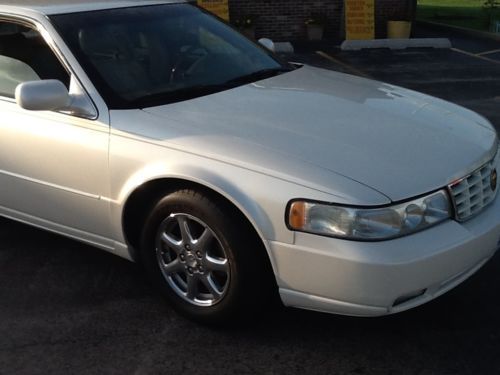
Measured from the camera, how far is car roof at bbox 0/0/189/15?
12.7 feet

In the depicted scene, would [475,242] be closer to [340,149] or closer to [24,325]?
[340,149]

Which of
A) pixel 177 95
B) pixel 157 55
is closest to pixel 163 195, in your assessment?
pixel 177 95

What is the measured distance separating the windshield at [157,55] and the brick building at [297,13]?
34.2ft

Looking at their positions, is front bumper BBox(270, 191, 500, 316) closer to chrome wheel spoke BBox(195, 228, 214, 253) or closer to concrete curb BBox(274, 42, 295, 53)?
chrome wheel spoke BBox(195, 228, 214, 253)

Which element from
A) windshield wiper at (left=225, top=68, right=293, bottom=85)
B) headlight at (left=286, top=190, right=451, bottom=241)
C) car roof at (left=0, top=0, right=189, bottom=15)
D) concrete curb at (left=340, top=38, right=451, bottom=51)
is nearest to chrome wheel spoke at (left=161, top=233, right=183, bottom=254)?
headlight at (left=286, top=190, right=451, bottom=241)

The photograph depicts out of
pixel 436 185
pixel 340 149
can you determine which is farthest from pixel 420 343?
pixel 340 149

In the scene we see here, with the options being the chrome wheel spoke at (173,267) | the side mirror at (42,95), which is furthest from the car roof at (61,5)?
the chrome wheel spoke at (173,267)

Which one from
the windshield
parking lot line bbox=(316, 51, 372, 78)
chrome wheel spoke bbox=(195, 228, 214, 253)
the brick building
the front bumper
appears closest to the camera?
the front bumper

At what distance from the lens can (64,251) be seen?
4.29m

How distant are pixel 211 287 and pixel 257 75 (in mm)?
1506

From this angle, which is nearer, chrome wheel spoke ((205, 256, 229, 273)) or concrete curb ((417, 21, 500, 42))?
chrome wheel spoke ((205, 256, 229, 273))

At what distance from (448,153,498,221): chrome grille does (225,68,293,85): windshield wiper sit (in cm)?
148

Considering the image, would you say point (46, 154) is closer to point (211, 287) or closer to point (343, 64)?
point (211, 287)

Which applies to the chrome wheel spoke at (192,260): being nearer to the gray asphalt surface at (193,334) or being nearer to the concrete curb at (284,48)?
the gray asphalt surface at (193,334)
